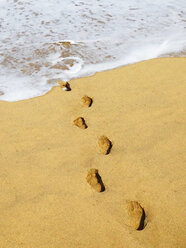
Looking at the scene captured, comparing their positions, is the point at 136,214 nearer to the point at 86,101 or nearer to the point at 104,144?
the point at 104,144

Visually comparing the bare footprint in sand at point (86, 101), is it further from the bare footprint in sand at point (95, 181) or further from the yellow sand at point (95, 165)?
the bare footprint in sand at point (95, 181)

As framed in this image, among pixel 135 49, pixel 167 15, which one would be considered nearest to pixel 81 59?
pixel 135 49

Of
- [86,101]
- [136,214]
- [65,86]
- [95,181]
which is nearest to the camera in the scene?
[136,214]

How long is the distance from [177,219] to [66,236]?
2.31 ft

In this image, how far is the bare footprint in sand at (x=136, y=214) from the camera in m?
1.49

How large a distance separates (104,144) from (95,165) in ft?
0.64

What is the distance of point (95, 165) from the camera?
5.93 feet

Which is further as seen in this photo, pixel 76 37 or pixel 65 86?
pixel 76 37

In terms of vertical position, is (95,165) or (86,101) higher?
(86,101)

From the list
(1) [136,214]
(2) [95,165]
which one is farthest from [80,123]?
(1) [136,214]

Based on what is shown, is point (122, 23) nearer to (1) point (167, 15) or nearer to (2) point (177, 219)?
(1) point (167, 15)

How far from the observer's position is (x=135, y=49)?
10.5 ft

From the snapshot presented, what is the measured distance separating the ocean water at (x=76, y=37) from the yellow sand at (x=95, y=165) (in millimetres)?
385

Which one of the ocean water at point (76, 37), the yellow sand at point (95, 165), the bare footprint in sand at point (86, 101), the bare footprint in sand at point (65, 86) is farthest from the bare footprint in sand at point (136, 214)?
the ocean water at point (76, 37)
